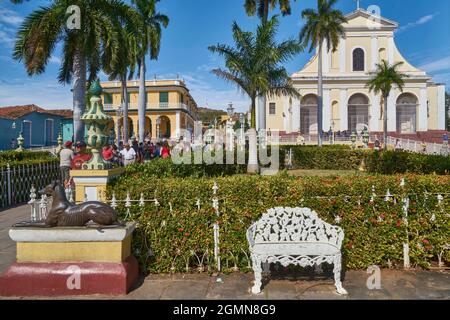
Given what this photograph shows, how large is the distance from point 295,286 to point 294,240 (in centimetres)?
54

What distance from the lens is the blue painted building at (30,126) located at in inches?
1161

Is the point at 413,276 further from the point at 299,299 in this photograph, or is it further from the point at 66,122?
the point at 66,122

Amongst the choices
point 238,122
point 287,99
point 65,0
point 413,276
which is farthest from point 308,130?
point 413,276

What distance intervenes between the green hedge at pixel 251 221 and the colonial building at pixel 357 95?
120 feet

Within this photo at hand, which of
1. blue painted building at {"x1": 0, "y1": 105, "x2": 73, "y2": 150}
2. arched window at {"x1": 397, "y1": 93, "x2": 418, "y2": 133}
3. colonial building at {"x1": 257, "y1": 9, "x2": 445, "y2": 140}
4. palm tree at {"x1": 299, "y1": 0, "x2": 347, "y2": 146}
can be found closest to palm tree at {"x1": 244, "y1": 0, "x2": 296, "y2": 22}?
palm tree at {"x1": 299, "y1": 0, "x2": 347, "y2": 146}

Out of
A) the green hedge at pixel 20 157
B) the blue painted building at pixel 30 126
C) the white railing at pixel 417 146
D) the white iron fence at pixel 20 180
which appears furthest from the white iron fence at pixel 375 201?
the blue painted building at pixel 30 126

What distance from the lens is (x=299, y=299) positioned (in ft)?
12.7

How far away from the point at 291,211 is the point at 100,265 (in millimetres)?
2359

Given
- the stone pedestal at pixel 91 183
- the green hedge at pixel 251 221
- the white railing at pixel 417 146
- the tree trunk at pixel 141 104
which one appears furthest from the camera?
the white railing at pixel 417 146

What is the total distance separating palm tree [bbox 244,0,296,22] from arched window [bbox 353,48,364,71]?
21848 mm

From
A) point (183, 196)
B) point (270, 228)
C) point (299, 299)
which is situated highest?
point (183, 196)

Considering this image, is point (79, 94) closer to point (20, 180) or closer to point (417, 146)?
point (20, 180)

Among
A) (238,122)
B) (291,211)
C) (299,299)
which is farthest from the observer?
(238,122)

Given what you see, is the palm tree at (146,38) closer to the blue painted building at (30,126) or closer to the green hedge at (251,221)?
the blue painted building at (30,126)
